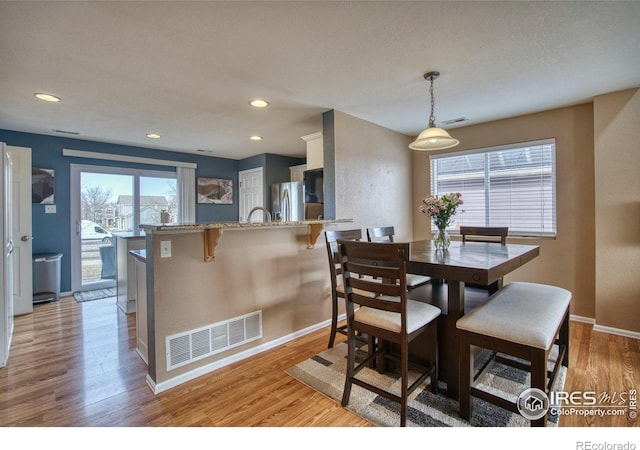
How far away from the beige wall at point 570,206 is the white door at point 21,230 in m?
5.88

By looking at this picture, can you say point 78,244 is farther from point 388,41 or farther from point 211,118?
point 388,41

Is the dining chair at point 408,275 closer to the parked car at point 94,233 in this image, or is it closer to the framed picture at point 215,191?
the framed picture at point 215,191

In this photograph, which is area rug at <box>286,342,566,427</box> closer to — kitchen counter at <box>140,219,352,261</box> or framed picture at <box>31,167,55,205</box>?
kitchen counter at <box>140,219,352,261</box>

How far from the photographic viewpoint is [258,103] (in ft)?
9.80

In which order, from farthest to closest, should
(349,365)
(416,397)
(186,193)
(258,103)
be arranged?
1. (186,193)
2. (258,103)
3. (416,397)
4. (349,365)

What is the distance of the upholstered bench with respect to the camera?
1432 millimetres

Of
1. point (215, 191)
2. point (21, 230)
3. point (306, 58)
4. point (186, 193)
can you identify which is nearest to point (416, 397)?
point (306, 58)

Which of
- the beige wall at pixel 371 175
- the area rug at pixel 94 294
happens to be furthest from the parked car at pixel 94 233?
the beige wall at pixel 371 175

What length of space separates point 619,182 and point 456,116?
1.66 metres

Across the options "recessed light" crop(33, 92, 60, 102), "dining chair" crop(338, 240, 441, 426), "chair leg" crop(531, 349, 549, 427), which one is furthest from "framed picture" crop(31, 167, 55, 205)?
"chair leg" crop(531, 349, 549, 427)

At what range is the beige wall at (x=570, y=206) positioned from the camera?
10.3 ft

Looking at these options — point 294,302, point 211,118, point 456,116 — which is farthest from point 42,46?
point 456,116

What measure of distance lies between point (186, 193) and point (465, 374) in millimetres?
5261

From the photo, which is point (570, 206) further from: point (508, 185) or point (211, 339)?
point (211, 339)
